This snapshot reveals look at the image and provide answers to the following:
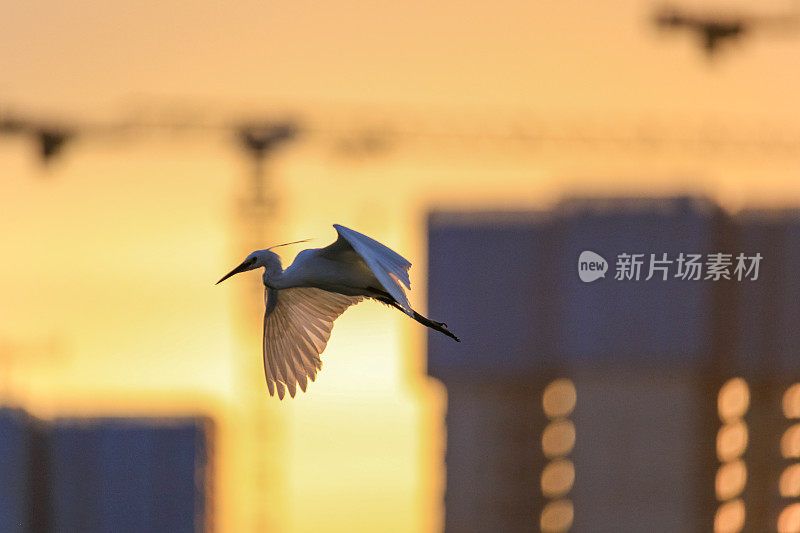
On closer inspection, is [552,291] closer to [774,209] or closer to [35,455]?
[774,209]

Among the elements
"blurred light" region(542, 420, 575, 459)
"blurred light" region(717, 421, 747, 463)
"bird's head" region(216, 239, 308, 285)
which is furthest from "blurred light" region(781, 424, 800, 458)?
"bird's head" region(216, 239, 308, 285)

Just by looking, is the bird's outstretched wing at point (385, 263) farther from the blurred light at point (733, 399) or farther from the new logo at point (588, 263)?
the blurred light at point (733, 399)

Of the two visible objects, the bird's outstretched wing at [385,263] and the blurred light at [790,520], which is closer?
the bird's outstretched wing at [385,263]

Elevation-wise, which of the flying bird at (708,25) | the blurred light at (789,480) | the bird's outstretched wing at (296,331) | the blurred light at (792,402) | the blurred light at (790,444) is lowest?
the blurred light at (789,480)

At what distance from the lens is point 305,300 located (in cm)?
1536

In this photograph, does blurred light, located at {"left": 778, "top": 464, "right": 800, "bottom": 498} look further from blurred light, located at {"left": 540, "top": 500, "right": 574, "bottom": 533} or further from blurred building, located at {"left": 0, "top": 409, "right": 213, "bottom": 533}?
blurred building, located at {"left": 0, "top": 409, "right": 213, "bottom": 533}

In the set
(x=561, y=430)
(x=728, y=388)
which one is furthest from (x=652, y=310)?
(x=561, y=430)

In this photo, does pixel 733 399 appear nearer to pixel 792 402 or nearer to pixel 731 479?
pixel 792 402

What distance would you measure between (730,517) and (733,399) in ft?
36.6

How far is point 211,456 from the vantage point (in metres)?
112

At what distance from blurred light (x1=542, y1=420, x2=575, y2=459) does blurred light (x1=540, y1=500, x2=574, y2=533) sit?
4.47 meters

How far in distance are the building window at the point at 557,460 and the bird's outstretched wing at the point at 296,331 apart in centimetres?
11727

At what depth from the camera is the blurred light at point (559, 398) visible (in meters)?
130

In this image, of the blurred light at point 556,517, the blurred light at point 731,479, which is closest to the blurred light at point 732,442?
the blurred light at point 731,479
